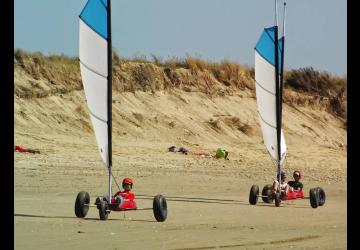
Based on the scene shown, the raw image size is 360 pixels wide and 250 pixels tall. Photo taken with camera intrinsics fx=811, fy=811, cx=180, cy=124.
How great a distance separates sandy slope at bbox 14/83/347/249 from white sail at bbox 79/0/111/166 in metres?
1.03

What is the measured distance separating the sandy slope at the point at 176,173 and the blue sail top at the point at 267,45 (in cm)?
242

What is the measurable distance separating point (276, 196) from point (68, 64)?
14941 mm

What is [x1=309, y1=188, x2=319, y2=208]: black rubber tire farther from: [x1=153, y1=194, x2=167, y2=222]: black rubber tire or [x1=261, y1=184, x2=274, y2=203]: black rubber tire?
[x1=153, y1=194, x2=167, y2=222]: black rubber tire

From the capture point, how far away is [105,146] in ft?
31.5

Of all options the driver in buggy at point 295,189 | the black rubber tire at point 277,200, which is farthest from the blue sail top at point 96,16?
the driver in buggy at point 295,189

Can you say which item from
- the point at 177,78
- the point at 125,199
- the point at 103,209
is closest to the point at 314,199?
the point at 125,199

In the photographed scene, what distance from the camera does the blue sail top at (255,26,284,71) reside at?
44.7 ft

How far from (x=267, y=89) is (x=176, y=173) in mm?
3928

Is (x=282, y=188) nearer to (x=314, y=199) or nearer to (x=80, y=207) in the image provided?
(x=314, y=199)

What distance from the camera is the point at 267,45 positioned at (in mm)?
13695

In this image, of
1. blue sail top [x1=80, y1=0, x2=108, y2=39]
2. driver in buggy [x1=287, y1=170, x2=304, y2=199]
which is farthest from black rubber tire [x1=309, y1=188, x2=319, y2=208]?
blue sail top [x1=80, y1=0, x2=108, y2=39]

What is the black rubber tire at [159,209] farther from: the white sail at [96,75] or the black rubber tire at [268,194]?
the black rubber tire at [268,194]

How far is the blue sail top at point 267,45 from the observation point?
1363 centimetres

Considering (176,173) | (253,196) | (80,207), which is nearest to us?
(80,207)
